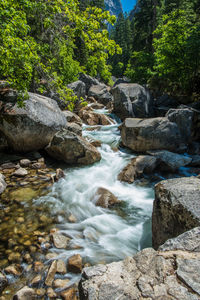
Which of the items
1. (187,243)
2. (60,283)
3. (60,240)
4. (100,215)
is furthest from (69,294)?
(100,215)

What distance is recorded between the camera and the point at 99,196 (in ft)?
16.7

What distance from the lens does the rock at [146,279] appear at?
132 cm

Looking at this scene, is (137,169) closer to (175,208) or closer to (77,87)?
(175,208)

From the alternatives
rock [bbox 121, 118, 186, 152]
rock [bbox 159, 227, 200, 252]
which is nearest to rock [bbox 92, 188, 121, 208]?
rock [bbox 159, 227, 200, 252]

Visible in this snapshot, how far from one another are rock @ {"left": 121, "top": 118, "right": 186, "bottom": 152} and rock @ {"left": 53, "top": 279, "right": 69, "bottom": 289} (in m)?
6.50

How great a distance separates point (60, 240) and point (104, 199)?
6.01 ft

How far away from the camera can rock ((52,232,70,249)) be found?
3.36 metres

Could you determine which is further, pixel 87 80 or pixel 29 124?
pixel 87 80

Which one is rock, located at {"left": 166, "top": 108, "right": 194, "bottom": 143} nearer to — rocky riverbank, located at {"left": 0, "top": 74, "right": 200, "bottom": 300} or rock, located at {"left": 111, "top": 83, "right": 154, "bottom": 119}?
rocky riverbank, located at {"left": 0, "top": 74, "right": 200, "bottom": 300}

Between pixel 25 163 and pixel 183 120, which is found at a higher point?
pixel 183 120

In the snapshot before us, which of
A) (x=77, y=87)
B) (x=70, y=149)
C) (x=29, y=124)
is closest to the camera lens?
(x=29, y=124)

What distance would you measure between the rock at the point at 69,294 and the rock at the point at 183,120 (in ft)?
27.3

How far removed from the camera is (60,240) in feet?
11.4

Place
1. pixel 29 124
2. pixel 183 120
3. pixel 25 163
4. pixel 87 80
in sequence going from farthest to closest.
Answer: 1. pixel 87 80
2. pixel 183 120
3. pixel 29 124
4. pixel 25 163
